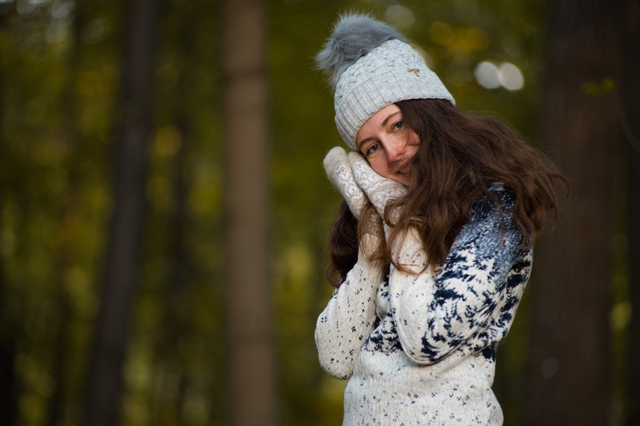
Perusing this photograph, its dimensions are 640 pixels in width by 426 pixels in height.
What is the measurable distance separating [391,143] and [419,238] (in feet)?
1.27

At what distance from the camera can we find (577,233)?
6.79 meters

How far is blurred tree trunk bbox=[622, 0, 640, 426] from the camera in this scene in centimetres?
768

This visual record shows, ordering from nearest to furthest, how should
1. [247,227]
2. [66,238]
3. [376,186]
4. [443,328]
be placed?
[443,328], [376,186], [247,227], [66,238]

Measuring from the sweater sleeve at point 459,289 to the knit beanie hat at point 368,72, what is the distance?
49 cm

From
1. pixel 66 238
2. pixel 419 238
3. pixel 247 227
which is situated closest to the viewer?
pixel 419 238

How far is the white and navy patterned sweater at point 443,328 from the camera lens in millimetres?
2637

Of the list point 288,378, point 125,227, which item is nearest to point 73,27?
point 125,227

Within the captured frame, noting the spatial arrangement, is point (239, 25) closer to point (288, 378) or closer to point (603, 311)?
point (603, 311)

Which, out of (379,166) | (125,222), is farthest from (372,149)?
(125,222)

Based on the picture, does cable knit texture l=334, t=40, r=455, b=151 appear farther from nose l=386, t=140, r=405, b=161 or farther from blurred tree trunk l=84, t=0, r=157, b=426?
blurred tree trunk l=84, t=0, r=157, b=426

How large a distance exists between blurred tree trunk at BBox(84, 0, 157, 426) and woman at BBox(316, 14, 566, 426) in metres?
5.65

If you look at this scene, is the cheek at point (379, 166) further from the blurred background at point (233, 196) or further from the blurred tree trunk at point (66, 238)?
the blurred tree trunk at point (66, 238)

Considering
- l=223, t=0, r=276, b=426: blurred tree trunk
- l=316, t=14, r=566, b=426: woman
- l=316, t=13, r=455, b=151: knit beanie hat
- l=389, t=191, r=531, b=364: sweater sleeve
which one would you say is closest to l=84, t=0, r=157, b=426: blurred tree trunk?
l=223, t=0, r=276, b=426: blurred tree trunk

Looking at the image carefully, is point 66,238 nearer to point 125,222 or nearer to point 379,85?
point 125,222
